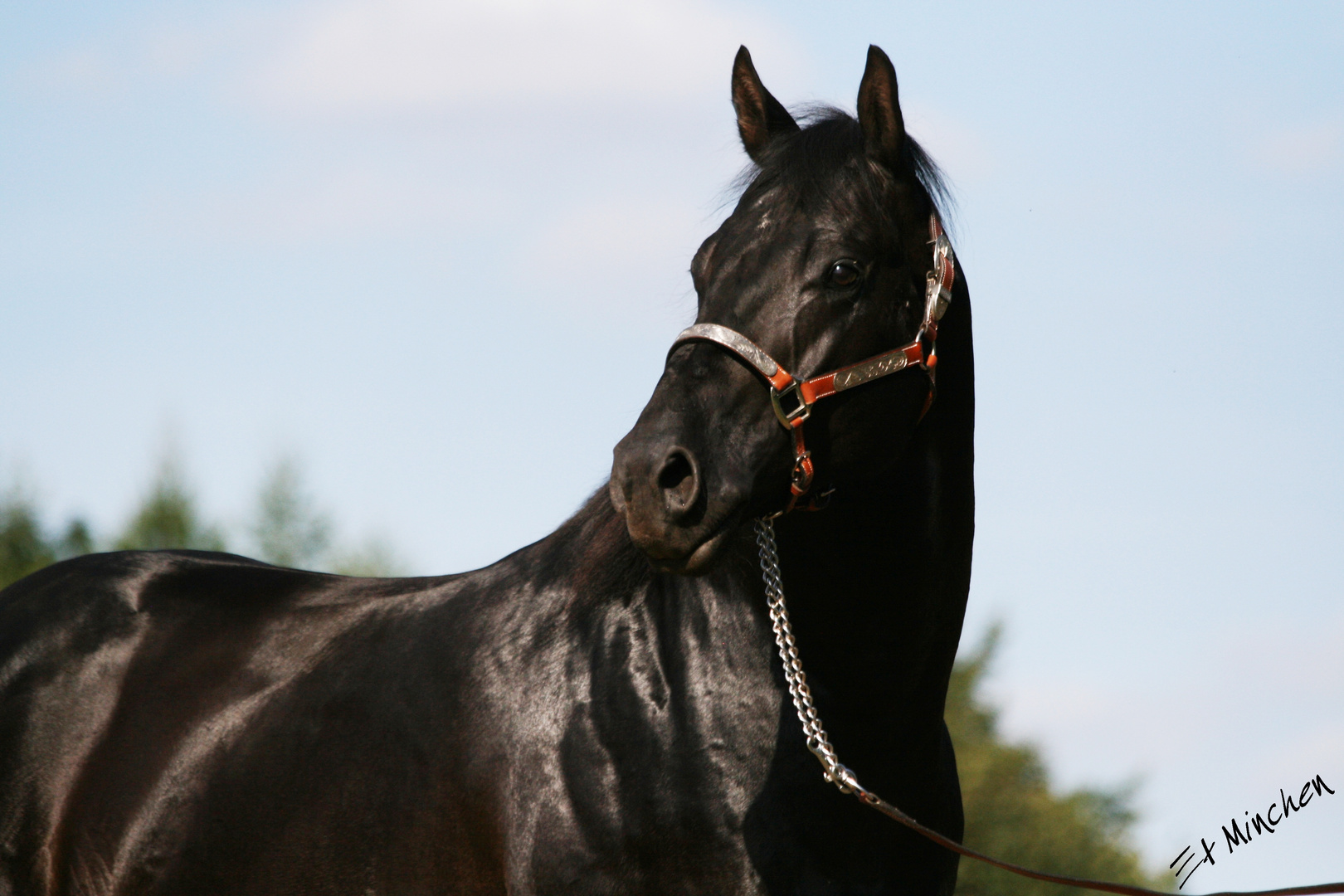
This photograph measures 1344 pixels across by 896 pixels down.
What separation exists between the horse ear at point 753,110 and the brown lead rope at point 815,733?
1277mm

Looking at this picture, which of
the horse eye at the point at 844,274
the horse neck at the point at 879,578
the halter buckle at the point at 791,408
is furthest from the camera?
the horse neck at the point at 879,578

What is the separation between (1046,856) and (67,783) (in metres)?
18.8

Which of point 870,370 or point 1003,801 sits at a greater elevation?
point 870,370

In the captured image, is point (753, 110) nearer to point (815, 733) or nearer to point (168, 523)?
point (815, 733)

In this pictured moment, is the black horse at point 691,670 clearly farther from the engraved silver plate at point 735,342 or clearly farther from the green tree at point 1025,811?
the green tree at point 1025,811

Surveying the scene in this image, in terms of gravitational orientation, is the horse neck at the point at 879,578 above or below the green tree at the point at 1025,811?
above

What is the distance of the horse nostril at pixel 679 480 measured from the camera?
301 centimetres

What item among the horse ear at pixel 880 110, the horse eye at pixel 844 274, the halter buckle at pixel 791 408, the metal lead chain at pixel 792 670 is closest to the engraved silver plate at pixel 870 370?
the halter buckle at pixel 791 408

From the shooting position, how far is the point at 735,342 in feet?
10.6

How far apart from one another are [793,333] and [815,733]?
1.05m

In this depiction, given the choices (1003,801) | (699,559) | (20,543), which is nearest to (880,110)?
(699,559)

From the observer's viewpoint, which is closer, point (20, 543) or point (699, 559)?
point (699, 559)

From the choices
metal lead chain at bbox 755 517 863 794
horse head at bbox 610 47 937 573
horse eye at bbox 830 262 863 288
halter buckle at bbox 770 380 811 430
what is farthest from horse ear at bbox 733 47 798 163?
metal lead chain at bbox 755 517 863 794

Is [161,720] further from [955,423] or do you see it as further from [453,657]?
[955,423]
